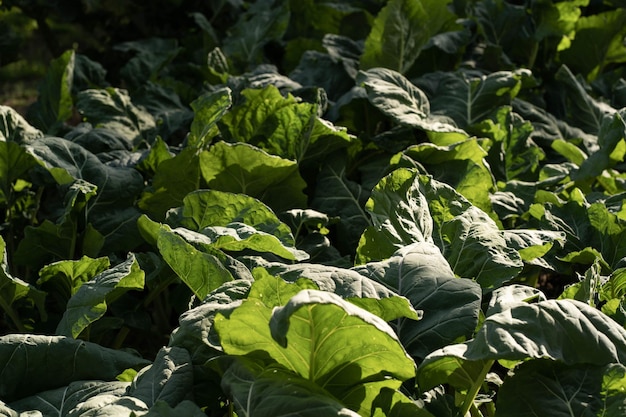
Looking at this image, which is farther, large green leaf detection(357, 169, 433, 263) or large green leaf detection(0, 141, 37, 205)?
large green leaf detection(0, 141, 37, 205)

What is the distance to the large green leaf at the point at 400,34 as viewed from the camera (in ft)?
→ 9.80

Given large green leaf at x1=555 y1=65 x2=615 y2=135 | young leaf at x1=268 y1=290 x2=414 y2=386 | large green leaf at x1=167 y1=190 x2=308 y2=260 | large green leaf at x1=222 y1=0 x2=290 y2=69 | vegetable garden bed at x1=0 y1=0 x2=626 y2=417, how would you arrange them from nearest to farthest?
young leaf at x1=268 y1=290 x2=414 y2=386
vegetable garden bed at x1=0 y1=0 x2=626 y2=417
large green leaf at x1=167 y1=190 x2=308 y2=260
large green leaf at x1=555 y1=65 x2=615 y2=135
large green leaf at x1=222 y1=0 x2=290 y2=69

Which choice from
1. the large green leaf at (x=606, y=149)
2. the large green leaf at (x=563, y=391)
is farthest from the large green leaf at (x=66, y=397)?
the large green leaf at (x=606, y=149)

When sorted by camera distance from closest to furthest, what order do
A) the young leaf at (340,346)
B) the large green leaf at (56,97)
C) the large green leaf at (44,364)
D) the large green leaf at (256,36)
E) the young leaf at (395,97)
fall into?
the young leaf at (340,346) → the large green leaf at (44,364) → the young leaf at (395,97) → the large green leaf at (56,97) → the large green leaf at (256,36)

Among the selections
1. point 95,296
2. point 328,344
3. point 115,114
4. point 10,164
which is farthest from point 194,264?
point 115,114

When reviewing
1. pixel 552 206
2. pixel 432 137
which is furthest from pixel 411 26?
pixel 552 206

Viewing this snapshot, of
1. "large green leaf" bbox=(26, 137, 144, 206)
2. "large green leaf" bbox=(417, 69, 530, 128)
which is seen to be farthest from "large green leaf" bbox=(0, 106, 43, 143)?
"large green leaf" bbox=(417, 69, 530, 128)

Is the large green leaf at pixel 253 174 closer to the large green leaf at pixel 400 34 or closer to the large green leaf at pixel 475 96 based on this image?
the large green leaf at pixel 475 96

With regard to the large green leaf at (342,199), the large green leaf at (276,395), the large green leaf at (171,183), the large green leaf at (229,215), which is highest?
the large green leaf at (276,395)

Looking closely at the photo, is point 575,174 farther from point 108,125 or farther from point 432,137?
point 108,125

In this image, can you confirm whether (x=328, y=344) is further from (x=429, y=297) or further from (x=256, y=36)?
(x=256, y=36)

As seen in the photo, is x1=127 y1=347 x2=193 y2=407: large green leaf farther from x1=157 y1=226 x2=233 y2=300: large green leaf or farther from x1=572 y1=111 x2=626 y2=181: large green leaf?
x1=572 y1=111 x2=626 y2=181: large green leaf

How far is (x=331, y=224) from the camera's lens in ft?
8.26

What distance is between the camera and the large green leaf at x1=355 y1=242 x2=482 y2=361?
1.55m
